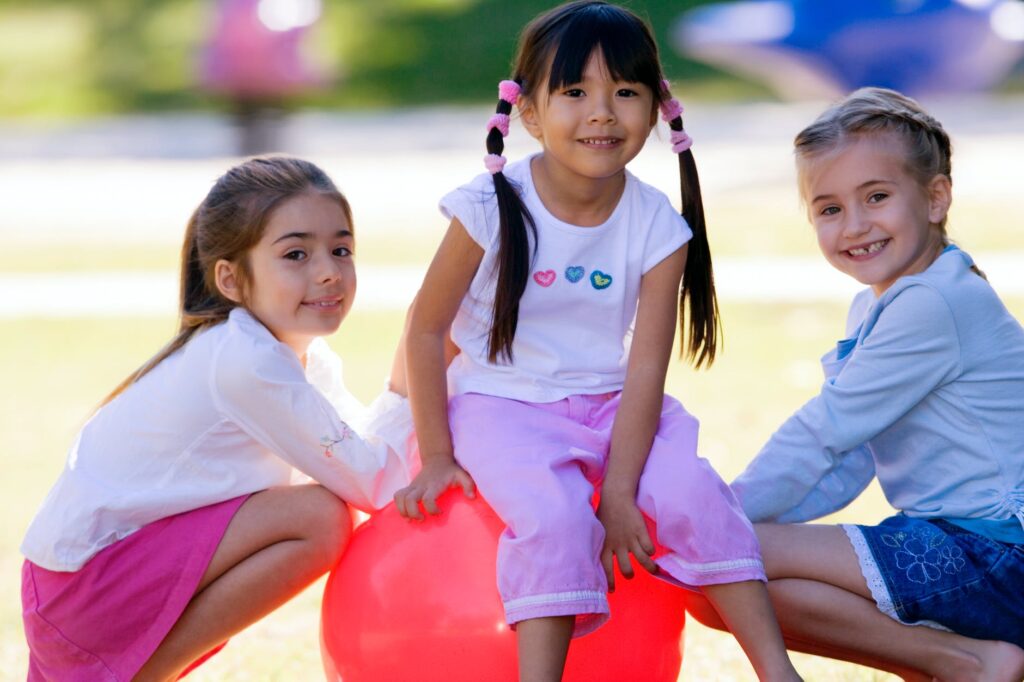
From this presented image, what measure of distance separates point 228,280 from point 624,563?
1301 millimetres

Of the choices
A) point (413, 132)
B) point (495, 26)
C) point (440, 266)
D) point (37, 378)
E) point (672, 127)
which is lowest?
point (37, 378)

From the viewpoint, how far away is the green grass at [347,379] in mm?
4477

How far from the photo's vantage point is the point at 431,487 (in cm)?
354

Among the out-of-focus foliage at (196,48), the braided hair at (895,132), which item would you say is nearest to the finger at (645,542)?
the braided hair at (895,132)

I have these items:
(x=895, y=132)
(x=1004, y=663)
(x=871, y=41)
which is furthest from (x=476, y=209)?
(x=871, y=41)

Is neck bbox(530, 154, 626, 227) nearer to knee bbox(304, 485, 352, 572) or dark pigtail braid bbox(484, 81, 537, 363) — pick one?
dark pigtail braid bbox(484, 81, 537, 363)

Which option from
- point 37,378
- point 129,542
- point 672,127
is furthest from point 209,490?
point 37,378

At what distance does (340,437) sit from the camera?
366 centimetres

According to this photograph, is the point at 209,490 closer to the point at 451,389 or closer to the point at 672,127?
the point at 451,389

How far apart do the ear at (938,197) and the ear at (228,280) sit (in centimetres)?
183

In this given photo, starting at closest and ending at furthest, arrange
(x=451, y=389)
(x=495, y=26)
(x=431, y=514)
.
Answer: (x=431, y=514) < (x=451, y=389) < (x=495, y=26)

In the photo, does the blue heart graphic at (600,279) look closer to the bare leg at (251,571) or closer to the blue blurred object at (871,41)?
the bare leg at (251,571)

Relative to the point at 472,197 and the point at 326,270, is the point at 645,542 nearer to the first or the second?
the point at 472,197

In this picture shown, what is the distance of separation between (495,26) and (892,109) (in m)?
22.7
